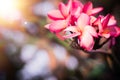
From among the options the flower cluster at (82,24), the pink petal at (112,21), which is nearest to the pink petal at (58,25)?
the flower cluster at (82,24)

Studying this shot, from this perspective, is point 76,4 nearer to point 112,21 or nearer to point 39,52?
point 112,21

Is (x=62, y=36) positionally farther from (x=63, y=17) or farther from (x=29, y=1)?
(x=29, y=1)

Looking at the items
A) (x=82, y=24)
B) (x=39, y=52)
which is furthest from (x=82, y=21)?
(x=39, y=52)

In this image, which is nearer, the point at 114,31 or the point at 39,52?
the point at 114,31

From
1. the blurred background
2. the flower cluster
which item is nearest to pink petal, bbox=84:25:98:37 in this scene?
the flower cluster

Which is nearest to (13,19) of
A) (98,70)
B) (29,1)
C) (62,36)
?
(29,1)

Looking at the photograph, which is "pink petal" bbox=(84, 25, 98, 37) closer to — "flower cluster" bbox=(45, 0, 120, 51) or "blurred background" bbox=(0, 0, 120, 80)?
"flower cluster" bbox=(45, 0, 120, 51)
